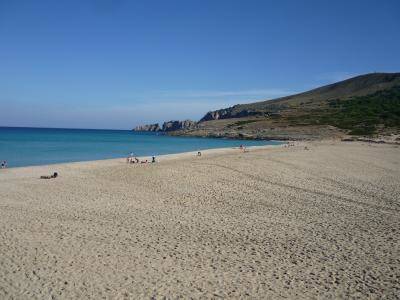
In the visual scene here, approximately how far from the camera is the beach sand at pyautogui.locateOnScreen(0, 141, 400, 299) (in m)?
7.97

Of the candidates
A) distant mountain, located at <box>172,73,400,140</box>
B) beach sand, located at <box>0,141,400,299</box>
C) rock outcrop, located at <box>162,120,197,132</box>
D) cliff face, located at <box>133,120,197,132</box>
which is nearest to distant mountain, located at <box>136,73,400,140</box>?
distant mountain, located at <box>172,73,400,140</box>

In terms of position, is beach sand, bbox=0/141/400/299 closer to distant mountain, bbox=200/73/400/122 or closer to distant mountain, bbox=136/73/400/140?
distant mountain, bbox=136/73/400/140

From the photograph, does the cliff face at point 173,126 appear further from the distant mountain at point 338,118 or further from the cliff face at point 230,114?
the distant mountain at point 338,118

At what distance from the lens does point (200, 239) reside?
36.3 ft

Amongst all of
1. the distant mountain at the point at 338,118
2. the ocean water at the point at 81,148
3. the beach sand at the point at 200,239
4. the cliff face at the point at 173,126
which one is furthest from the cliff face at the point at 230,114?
the beach sand at the point at 200,239

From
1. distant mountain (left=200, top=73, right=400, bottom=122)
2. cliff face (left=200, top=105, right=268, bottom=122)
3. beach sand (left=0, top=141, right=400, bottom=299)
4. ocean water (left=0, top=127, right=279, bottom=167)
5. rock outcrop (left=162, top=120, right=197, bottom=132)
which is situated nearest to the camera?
beach sand (left=0, top=141, right=400, bottom=299)

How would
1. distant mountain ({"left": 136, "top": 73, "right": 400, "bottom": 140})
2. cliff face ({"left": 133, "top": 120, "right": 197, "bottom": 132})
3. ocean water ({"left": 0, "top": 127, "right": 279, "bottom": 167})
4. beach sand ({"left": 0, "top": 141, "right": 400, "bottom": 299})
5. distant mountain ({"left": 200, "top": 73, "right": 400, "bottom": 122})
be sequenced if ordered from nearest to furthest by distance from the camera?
beach sand ({"left": 0, "top": 141, "right": 400, "bottom": 299}), ocean water ({"left": 0, "top": 127, "right": 279, "bottom": 167}), distant mountain ({"left": 136, "top": 73, "right": 400, "bottom": 140}), distant mountain ({"left": 200, "top": 73, "right": 400, "bottom": 122}), cliff face ({"left": 133, "top": 120, "right": 197, "bottom": 132})

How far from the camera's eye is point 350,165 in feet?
91.4

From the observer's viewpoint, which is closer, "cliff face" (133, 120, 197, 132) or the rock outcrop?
the rock outcrop

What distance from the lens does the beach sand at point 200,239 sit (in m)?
7.97

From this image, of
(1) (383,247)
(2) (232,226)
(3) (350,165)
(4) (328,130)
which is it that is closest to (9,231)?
(2) (232,226)

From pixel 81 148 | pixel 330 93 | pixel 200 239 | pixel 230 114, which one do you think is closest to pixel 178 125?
pixel 230 114

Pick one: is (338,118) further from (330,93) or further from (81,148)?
(330,93)

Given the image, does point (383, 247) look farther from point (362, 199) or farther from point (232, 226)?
point (362, 199)
